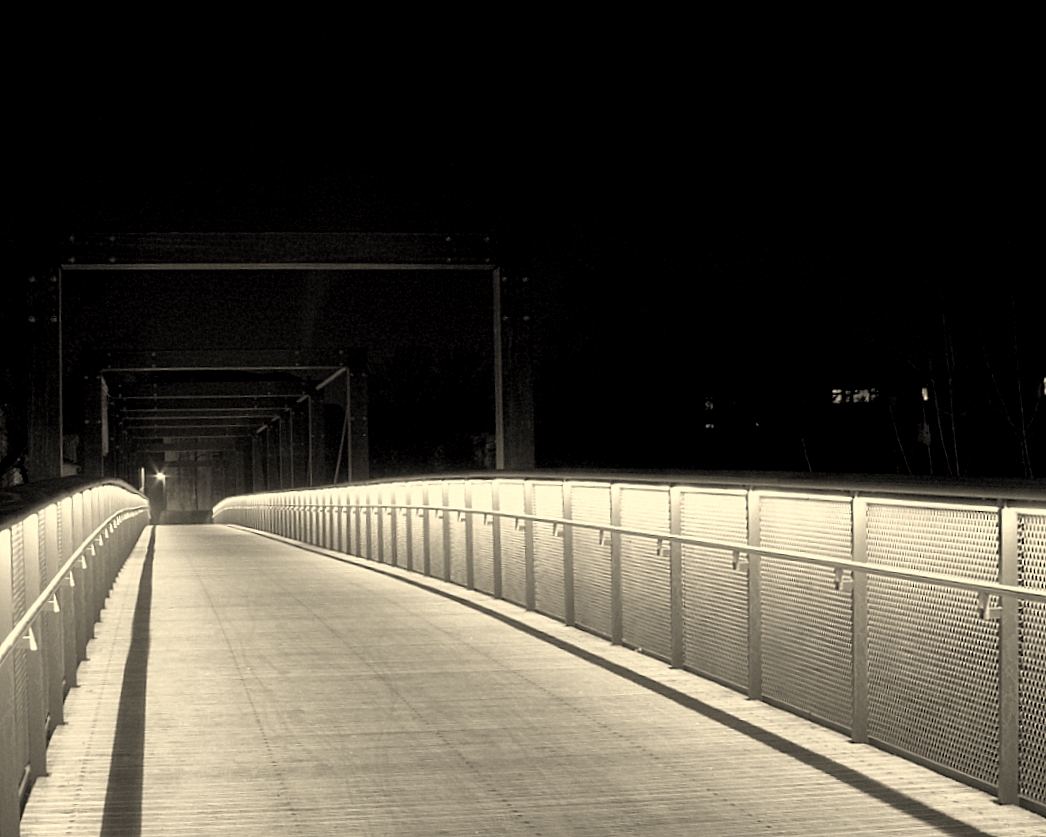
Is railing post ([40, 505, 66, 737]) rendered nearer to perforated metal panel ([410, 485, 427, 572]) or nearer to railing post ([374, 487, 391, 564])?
perforated metal panel ([410, 485, 427, 572])

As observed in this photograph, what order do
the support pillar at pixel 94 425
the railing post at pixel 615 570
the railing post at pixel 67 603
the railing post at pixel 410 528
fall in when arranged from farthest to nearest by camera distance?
the support pillar at pixel 94 425
the railing post at pixel 410 528
the railing post at pixel 615 570
the railing post at pixel 67 603

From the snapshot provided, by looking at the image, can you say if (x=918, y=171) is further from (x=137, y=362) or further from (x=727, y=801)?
(x=727, y=801)

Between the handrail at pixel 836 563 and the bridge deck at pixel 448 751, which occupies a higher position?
the handrail at pixel 836 563

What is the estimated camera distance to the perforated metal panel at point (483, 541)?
46.3 ft

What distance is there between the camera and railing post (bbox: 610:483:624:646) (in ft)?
32.8

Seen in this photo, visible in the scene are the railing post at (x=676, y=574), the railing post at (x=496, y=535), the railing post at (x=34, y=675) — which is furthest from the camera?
the railing post at (x=496, y=535)

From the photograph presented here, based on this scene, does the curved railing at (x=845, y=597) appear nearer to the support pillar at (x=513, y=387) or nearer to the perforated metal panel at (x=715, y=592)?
the perforated metal panel at (x=715, y=592)

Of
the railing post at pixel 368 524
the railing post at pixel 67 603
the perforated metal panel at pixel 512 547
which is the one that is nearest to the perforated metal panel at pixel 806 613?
the railing post at pixel 67 603

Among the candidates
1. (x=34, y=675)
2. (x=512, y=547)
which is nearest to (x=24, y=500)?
(x=34, y=675)

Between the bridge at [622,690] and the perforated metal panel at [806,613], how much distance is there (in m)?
0.02

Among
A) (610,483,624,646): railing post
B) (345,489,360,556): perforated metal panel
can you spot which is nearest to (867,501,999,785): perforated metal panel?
(610,483,624,646): railing post

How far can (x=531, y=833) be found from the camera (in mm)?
5062

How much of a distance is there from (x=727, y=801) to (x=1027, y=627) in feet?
3.87

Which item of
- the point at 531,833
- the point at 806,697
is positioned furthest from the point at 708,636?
the point at 531,833
